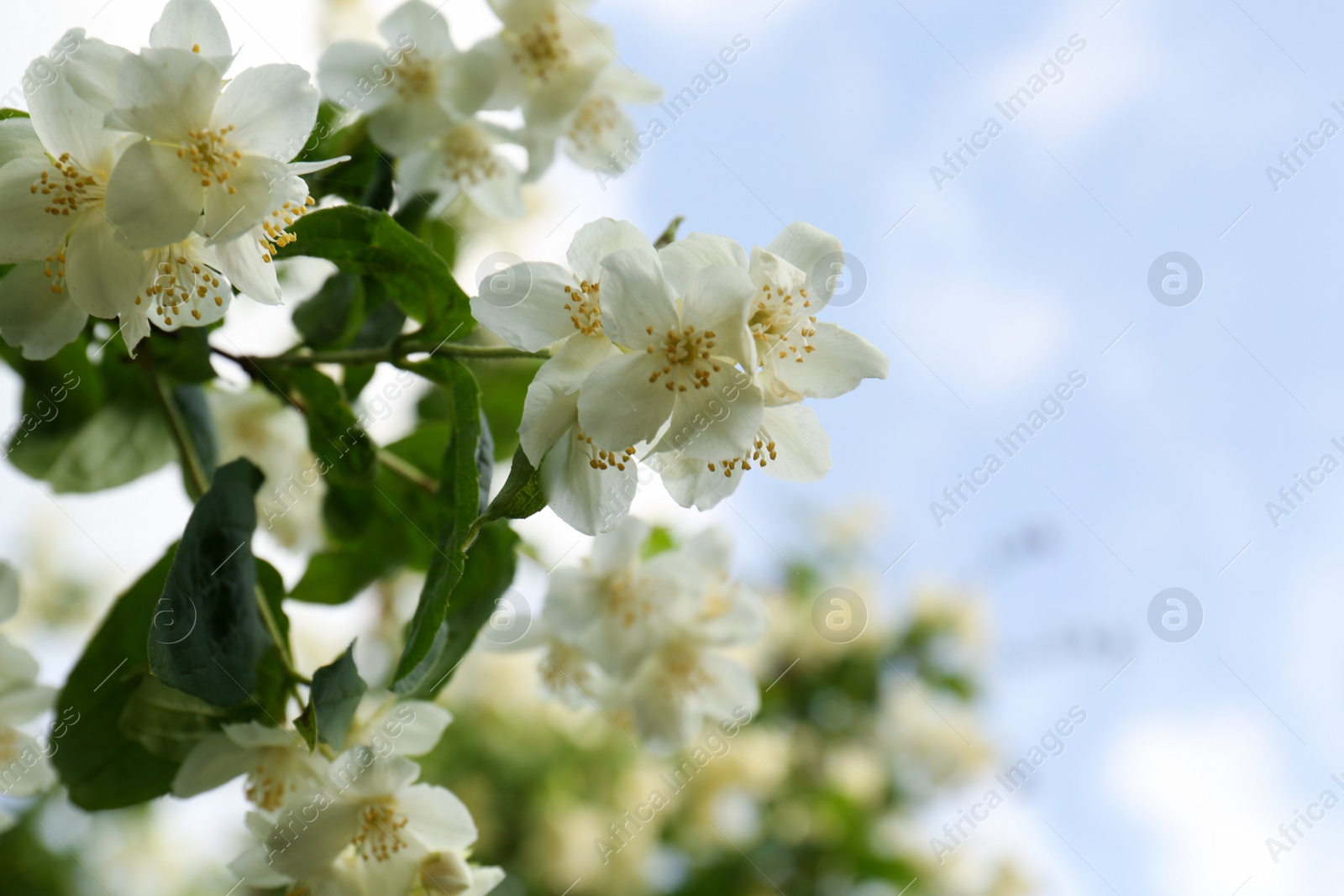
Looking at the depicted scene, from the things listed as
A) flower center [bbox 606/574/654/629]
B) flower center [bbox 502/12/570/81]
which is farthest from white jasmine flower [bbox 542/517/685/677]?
flower center [bbox 502/12/570/81]

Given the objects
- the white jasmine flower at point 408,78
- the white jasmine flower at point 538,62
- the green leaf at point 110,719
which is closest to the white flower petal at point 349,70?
the white jasmine flower at point 408,78

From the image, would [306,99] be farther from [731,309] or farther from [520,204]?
[520,204]

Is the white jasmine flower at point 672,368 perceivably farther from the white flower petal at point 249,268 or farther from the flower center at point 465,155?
the flower center at point 465,155

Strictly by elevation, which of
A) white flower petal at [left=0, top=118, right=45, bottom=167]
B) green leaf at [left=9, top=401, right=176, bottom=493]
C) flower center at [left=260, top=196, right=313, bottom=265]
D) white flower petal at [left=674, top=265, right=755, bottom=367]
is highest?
white flower petal at [left=674, top=265, right=755, bottom=367]

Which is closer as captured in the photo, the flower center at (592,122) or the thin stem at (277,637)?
the thin stem at (277,637)

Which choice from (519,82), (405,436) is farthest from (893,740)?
(519,82)

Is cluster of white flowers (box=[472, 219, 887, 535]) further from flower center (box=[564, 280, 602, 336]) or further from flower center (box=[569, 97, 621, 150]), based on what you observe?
flower center (box=[569, 97, 621, 150])
